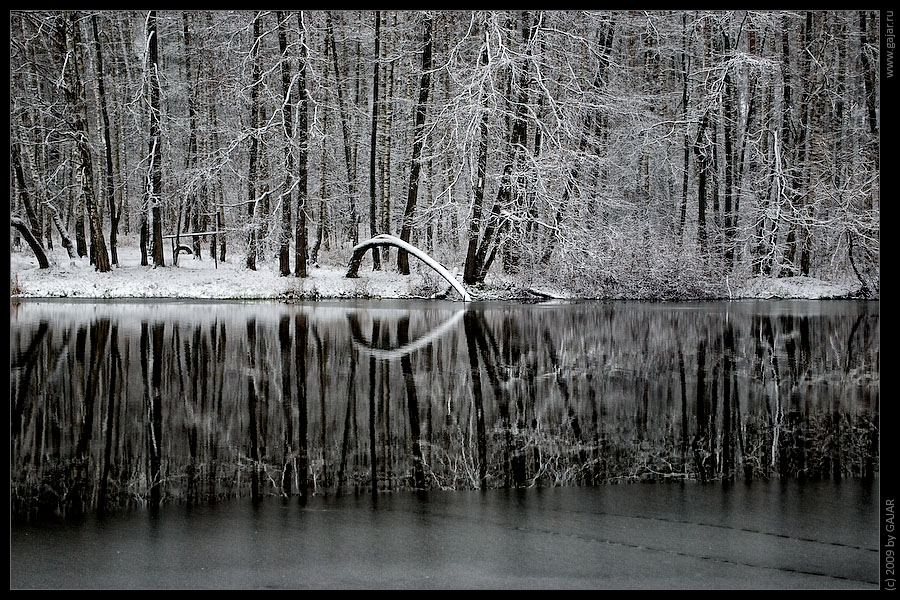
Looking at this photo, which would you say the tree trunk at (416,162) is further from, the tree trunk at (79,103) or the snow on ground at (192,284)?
the tree trunk at (79,103)

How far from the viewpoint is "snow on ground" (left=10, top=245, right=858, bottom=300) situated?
2594cm

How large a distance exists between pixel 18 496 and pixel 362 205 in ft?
107

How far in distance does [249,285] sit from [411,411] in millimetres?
19391

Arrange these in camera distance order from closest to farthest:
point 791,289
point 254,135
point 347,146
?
point 254,135
point 791,289
point 347,146

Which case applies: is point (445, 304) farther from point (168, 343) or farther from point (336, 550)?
point (336, 550)

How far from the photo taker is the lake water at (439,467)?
455cm

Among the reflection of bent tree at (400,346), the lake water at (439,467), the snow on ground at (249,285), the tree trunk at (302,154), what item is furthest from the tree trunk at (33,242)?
the lake water at (439,467)

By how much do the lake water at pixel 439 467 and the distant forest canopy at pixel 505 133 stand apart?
13.6m

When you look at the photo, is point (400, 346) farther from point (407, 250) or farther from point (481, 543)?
point (407, 250)

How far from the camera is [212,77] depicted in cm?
3584

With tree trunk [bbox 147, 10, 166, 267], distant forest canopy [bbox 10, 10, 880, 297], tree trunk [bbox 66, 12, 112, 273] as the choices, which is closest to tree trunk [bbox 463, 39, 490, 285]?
distant forest canopy [bbox 10, 10, 880, 297]

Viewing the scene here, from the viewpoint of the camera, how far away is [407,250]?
2650 cm

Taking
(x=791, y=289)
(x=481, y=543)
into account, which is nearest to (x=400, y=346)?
(x=481, y=543)

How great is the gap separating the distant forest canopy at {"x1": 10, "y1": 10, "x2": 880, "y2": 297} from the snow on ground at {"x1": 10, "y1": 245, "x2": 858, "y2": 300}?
0.82 meters
